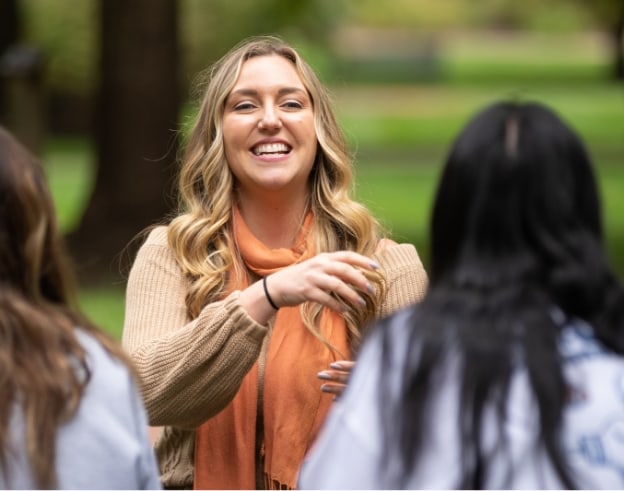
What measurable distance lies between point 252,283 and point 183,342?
0.45 meters

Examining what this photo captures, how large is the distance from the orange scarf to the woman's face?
1.55 feet

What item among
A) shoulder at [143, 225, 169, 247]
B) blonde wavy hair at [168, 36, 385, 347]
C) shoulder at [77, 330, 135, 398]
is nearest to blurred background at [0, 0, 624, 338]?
blonde wavy hair at [168, 36, 385, 347]

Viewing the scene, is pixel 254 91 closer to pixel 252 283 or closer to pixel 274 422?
pixel 252 283

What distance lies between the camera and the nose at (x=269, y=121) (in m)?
4.16

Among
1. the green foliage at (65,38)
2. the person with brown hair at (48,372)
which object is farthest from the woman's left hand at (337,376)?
the green foliage at (65,38)

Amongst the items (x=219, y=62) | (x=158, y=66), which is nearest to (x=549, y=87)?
(x=158, y=66)

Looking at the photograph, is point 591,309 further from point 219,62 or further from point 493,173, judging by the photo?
point 219,62

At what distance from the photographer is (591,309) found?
8.79 feet

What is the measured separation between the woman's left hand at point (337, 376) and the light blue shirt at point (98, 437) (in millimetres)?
886

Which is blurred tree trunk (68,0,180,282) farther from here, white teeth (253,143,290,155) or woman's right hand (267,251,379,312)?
woman's right hand (267,251,379,312)

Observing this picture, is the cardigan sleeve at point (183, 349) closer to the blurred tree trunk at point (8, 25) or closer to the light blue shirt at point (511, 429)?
the light blue shirt at point (511, 429)

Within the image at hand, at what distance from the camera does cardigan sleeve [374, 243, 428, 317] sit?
412 cm

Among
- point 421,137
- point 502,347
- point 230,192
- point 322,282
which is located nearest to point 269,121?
point 230,192

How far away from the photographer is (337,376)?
3666 millimetres
